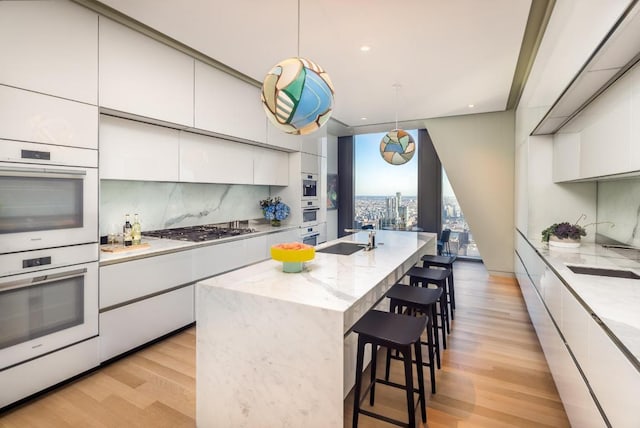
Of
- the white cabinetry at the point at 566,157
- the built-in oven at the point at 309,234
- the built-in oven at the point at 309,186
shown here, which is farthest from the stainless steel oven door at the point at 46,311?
the white cabinetry at the point at 566,157

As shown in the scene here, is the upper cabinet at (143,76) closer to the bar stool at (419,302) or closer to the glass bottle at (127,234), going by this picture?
the glass bottle at (127,234)

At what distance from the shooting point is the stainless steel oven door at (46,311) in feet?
6.61

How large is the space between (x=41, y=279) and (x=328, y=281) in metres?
1.90

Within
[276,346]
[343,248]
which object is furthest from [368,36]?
[276,346]

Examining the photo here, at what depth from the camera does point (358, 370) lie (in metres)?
1.81

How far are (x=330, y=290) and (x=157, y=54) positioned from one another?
269 centimetres

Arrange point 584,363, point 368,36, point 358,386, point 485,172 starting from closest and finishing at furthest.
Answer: point 584,363 → point 358,386 → point 368,36 → point 485,172

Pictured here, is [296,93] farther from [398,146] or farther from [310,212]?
[310,212]

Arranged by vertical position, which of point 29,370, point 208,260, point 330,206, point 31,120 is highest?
point 31,120

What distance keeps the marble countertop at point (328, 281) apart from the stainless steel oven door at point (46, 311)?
116 centimetres

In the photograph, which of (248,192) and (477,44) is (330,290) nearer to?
(477,44)

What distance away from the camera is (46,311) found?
2197 mm

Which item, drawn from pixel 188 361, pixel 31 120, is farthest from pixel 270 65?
pixel 188 361

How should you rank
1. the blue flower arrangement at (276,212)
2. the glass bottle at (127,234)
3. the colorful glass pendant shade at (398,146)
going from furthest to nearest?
the blue flower arrangement at (276,212)
the colorful glass pendant shade at (398,146)
the glass bottle at (127,234)
